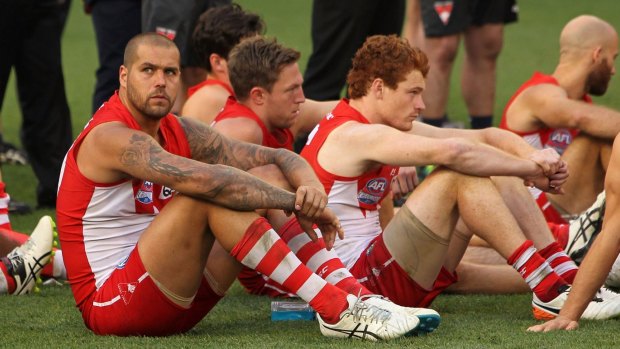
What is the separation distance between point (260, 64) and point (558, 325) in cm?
221

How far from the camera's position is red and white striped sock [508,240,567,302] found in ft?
17.9

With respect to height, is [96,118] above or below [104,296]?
above

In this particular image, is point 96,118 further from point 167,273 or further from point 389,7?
point 389,7

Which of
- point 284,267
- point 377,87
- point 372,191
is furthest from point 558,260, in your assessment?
point 284,267

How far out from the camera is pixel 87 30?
1719 centimetres

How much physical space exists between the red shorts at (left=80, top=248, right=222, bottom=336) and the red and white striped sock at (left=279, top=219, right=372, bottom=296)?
39 centimetres

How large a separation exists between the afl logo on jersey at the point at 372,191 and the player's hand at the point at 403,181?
465 mm

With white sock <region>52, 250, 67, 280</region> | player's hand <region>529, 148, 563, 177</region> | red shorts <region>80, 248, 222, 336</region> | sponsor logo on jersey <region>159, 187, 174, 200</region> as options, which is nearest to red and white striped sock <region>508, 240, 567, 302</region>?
player's hand <region>529, 148, 563, 177</region>

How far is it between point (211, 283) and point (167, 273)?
0.29 m

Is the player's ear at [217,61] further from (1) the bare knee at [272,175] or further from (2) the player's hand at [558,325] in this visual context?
(2) the player's hand at [558,325]

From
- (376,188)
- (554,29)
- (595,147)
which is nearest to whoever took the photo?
(376,188)

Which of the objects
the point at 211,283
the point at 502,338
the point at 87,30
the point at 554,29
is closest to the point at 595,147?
the point at 502,338

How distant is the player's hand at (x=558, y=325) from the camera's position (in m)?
5.09

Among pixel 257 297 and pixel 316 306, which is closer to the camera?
pixel 316 306
